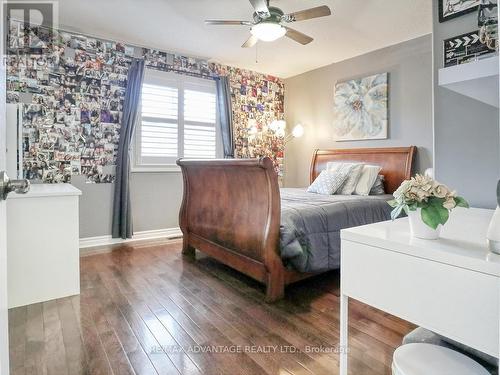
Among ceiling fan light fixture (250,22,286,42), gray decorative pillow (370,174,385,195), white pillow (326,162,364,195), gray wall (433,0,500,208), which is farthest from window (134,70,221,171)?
gray wall (433,0,500,208)

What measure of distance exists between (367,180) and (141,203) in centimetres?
293

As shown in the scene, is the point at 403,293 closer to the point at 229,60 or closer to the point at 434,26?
the point at 434,26

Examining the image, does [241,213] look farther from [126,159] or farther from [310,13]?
[126,159]

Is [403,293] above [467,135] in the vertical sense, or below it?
below

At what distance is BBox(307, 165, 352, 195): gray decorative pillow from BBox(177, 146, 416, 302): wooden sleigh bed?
649 mm

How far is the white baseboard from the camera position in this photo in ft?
12.0

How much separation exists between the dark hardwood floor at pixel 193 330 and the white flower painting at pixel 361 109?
2.33m

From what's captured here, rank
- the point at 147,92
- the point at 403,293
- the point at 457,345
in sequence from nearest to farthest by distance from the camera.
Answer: the point at 403,293, the point at 457,345, the point at 147,92

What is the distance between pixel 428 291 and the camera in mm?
836

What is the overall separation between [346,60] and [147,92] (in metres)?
2.87

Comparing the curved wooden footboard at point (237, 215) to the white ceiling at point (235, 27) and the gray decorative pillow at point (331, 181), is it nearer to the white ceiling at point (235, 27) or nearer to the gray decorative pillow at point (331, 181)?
the gray decorative pillow at point (331, 181)

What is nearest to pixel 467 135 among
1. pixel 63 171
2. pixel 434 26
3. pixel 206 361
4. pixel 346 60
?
pixel 434 26

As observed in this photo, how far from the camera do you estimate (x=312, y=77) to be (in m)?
4.86

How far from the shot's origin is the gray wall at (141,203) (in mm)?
3670
